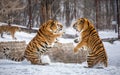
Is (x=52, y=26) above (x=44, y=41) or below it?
above

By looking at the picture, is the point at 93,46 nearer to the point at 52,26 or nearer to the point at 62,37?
the point at 52,26

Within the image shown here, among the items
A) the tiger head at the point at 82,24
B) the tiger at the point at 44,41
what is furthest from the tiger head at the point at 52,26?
the tiger head at the point at 82,24

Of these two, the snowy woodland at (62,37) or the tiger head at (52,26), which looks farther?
the tiger head at (52,26)

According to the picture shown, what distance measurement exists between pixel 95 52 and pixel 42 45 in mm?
897

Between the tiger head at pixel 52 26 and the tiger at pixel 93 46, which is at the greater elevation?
the tiger head at pixel 52 26

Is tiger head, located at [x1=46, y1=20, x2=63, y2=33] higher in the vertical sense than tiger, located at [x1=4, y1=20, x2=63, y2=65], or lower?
higher

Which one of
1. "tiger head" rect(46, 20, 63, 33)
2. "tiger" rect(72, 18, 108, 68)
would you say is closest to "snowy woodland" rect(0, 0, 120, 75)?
"tiger" rect(72, 18, 108, 68)

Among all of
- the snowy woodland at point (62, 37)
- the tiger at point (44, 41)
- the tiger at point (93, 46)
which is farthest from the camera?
the tiger at point (44, 41)

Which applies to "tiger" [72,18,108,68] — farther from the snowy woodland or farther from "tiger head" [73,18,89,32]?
the snowy woodland

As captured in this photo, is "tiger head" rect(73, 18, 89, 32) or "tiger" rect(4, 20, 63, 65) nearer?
"tiger head" rect(73, 18, 89, 32)

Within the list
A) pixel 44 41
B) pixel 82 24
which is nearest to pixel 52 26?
pixel 44 41

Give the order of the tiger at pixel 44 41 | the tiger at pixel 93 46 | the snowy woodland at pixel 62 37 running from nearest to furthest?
the snowy woodland at pixel 62 37 < the tiger at pixel 93 46 < the tiger at pixel 44 41

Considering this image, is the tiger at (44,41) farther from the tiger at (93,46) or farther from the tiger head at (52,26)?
the tiger at (93,46)

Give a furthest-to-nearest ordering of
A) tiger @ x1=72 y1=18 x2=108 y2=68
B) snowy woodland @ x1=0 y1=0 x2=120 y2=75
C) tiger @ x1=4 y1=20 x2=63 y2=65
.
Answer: tiger @ x1=4 y1=20 x2=63 y2=65, tiger @ x1=72 y1=18 x2=108 y2=68, snowy woodland @ x1=0 y1=0 x2=120 y2=75
